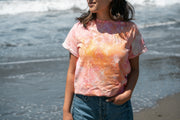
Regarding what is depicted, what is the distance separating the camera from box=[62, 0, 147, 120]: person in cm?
198

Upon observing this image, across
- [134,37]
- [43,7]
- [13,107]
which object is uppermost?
[134,37]

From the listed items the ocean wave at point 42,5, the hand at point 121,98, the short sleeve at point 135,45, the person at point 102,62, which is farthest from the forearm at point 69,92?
the ocean wave at point 42,5

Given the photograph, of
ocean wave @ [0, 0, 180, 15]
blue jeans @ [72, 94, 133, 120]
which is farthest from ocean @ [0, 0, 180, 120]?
ocean wave @ [0, 0, 180, 15]

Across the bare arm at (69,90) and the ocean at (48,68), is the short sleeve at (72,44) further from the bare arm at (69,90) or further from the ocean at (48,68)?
the ocean at (48,68)

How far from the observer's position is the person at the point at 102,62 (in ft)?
6.48

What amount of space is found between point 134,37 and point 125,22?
0.12 m

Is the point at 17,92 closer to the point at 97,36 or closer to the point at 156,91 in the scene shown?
the point at 156,91

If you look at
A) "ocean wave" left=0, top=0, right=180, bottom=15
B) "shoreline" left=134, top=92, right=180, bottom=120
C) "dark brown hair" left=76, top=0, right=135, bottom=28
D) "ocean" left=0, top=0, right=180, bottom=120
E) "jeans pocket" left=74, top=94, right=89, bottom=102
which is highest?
"dark brown hair" left=76, top=0, right=135, bottom=28

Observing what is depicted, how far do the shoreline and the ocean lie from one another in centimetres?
11

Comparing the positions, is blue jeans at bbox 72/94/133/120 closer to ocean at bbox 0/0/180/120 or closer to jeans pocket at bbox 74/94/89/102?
jeans pocket at bbox 74/94/89/102

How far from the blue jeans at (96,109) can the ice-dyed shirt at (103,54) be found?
4cm

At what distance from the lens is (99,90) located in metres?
1.99

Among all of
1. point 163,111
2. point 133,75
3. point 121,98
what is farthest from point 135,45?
point 163,111

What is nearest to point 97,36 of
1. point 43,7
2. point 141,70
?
point 141,70
